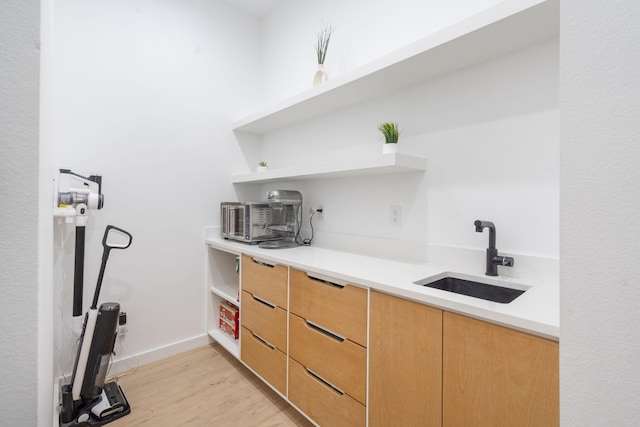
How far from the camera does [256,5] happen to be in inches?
106

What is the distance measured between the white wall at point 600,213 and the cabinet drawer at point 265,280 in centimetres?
134

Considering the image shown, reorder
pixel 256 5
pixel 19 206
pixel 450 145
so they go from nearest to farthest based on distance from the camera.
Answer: pixel 19 206
pixel 450 145
pixel 256 5

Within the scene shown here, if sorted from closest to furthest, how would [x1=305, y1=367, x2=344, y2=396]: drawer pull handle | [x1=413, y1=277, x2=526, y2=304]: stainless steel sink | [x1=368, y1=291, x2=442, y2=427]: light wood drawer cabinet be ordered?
[x1=368, y1=291, x2=442, y2=427]: light wood drawer cabinet
[x1=413, y1=277, x2=526, y2=304]: stainless steel sink
[x1=305, y1=367, x2=344, y2=396]: drawer pull handle

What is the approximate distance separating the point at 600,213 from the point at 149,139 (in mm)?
2533

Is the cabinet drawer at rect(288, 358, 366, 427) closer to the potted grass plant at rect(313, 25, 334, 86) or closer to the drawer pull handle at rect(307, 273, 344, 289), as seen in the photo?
the drawer pull handle at rect(307, 273, 344, 289)

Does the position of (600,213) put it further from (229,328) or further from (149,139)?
(149,139)

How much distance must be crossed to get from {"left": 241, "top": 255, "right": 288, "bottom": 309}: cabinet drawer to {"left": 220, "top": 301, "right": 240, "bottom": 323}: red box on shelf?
36 centimetres

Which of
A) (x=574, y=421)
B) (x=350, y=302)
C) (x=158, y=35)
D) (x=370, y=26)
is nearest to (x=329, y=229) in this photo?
(x=350, y=302)

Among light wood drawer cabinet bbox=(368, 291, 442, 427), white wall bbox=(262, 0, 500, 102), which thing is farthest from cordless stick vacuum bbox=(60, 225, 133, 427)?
white wall bbox=(262, 0, 500, 102)

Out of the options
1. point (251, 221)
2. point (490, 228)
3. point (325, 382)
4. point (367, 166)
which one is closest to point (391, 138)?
point (367, 166)

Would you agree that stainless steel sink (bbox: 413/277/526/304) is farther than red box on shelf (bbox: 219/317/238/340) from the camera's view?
No

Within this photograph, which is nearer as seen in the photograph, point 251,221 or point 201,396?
point 201,396

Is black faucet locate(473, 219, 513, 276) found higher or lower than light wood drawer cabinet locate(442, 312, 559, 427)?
higher

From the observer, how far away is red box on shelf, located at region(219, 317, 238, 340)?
231 cm
